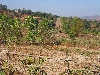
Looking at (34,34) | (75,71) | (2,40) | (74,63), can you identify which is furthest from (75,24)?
(75,71)

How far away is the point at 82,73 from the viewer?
14.1 metres

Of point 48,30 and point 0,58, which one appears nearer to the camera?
point 0,58

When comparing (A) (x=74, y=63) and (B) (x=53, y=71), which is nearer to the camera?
(B) (x=53, y=71)

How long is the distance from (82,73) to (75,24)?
3220 centimetres

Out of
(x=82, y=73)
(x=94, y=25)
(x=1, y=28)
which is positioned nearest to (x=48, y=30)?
(x=1, y=28)

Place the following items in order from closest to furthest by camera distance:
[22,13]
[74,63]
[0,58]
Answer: [0,58] → [74,63] → [22,13]

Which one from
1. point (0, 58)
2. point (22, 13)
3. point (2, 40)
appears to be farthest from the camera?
point (22, 13)

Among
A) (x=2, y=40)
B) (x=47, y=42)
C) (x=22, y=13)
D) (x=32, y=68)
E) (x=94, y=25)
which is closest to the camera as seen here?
(x=32, y=68)

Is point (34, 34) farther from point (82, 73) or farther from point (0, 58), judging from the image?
point (82, 73)

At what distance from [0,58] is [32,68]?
3.63 meters

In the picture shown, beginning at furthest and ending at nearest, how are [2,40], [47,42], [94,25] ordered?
[94,25] → [47,42] → [2,40]

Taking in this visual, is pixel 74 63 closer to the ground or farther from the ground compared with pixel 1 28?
closer to the ground

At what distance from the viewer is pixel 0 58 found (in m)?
16.3

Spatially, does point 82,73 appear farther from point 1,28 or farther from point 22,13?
point 22,13
